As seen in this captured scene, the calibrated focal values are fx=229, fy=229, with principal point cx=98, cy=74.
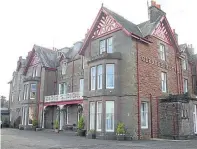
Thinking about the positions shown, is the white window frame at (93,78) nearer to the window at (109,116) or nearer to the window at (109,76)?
the window at (109,76)

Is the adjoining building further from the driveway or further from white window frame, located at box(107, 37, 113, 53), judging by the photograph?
the driveway

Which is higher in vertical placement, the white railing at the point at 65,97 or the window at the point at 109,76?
the window at the point at 109,76

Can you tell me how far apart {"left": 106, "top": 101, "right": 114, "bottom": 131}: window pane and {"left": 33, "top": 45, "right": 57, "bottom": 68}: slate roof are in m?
16.9

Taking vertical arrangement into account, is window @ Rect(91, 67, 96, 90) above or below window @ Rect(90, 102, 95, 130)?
above

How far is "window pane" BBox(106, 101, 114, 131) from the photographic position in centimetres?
2081

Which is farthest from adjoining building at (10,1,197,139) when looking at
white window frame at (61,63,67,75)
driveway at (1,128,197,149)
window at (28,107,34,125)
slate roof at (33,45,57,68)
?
slate roof at (33,45,57,68)

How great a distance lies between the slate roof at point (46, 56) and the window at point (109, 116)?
17.0 metres

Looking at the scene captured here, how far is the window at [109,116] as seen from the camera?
20.8 metres

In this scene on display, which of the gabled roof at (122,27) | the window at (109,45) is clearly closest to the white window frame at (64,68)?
the gabled roof at (122,27)

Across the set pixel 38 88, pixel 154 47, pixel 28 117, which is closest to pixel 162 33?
pixel 154 47

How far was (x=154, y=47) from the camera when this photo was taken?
2372 cm

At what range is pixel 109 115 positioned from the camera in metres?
21.0

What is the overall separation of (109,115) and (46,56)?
1997 centimetres

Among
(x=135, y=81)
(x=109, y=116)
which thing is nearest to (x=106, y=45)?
(x=135, y=81)
